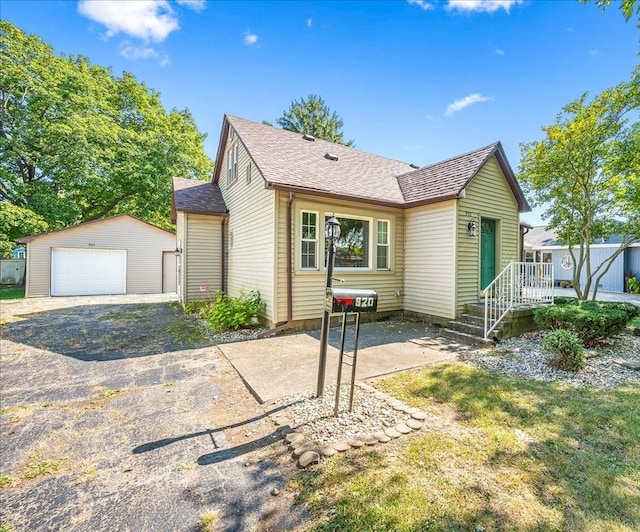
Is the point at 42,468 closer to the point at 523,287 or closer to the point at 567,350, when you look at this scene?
the point at 567,350

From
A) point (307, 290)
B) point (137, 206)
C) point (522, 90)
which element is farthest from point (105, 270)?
point (522, 90)

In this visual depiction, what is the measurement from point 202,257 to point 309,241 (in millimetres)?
5466

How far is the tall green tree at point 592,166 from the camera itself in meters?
7.67

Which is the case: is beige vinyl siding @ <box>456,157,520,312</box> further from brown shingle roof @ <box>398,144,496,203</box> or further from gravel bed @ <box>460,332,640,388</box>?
gravel bed @ <box>460,332,640,388</box>

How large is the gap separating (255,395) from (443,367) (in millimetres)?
3098

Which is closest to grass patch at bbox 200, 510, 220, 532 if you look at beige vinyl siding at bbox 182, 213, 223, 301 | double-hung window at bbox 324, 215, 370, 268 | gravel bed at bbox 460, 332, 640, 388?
gravel bed at bbox 460, 332, 640, 388

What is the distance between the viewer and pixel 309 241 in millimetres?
7812


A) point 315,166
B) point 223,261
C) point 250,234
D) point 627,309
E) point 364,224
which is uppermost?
point 315,166

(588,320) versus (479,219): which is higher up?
(479,219)

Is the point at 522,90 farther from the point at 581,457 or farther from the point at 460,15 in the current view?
the point at 581,457

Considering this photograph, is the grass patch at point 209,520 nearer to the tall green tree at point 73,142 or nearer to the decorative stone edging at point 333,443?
the decorative stone edging at point 333,443

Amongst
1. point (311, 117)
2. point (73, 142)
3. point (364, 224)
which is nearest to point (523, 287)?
point (364, 224)

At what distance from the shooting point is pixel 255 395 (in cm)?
406

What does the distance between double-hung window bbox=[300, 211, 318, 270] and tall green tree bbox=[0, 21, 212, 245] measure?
16654mm
